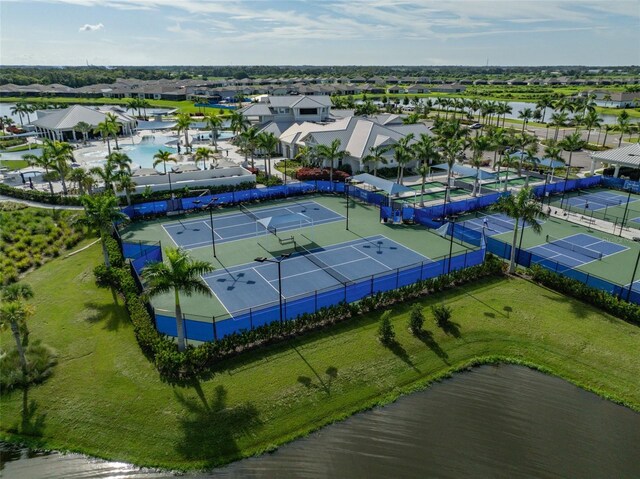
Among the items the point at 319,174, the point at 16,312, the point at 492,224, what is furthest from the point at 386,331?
the point at 319,174

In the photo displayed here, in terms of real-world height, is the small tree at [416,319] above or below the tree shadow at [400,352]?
above

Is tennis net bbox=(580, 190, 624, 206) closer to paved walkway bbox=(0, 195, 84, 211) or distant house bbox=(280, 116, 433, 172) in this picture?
distant house bbox=(280, 116, 433, 172)

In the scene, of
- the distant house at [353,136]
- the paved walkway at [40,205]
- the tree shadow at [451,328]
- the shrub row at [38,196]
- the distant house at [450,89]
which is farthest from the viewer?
the distant house at [450,89]

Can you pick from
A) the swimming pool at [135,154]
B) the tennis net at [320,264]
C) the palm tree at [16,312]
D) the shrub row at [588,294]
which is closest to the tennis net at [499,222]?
the shrub row at [588,294]

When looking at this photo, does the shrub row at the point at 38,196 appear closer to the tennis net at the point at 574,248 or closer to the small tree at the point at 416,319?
the small tree at the point at 416,319

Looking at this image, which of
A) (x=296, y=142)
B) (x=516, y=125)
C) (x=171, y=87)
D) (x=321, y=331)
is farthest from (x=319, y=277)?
(x=171, y=87)

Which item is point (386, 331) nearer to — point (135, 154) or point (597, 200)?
point (597, 200)

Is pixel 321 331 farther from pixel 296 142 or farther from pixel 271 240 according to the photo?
pixel 296 142
